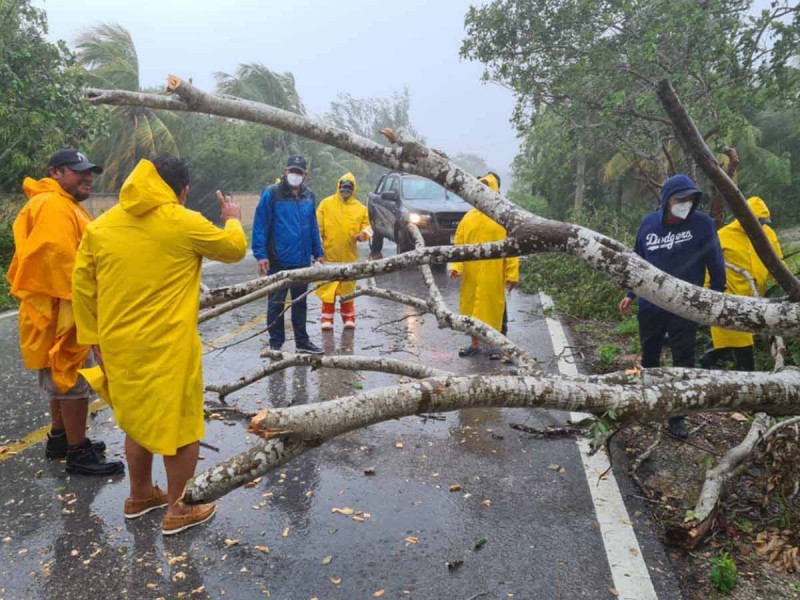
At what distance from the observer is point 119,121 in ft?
64.0

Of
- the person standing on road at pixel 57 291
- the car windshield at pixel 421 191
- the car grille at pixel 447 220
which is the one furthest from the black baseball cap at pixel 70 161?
the car windshield at pixel 421 191

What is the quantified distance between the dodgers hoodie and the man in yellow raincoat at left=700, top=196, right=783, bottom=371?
0.49 metres

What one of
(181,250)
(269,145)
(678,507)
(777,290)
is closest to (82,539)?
(181,250)

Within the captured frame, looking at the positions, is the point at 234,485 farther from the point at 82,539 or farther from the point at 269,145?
the point at 269,145

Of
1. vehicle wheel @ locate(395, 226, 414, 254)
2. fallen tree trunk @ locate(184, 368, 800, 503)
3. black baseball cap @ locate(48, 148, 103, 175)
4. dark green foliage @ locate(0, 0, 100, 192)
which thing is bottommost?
fallen tree trunk @ locate(184, 368, 800, 503)

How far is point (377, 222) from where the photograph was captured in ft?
49.8

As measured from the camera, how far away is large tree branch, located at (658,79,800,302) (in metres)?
2.36

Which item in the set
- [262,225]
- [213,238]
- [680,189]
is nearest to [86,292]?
[213,238]

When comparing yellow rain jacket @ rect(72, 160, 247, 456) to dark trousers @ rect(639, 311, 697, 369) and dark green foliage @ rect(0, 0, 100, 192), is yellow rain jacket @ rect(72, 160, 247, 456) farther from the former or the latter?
dark green foliage @ rect(0, 0, 100, 192)

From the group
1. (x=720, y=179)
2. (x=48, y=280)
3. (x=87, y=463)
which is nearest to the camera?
(x=720, y=179)

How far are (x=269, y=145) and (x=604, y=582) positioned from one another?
93.3 feet

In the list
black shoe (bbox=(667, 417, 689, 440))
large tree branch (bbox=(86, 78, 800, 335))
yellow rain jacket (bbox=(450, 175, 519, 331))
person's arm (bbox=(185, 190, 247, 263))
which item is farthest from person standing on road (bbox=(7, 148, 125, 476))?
black shoe (bbox=(667, 417, 689, 440))

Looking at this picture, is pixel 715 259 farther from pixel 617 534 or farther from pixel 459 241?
pixel 459 241

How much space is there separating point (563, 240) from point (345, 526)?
1.94m
